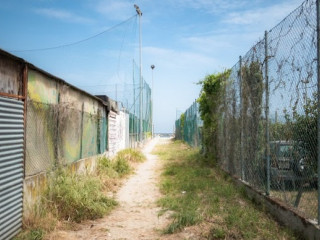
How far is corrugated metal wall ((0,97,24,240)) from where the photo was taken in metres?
3.85

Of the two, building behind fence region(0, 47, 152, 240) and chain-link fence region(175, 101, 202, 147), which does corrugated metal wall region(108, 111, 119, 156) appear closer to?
A: building behind fence region(0, 47, 152, 240)

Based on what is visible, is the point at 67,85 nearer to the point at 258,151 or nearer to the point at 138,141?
the point at 258,151

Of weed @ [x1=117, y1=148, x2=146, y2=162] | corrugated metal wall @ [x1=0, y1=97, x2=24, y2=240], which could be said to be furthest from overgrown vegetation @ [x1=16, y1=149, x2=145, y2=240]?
weed @ [x1=117, y1=148, x2=146, y2=162]

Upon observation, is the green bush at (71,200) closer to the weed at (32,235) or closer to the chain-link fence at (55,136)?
the chain-link fence at (55,136)

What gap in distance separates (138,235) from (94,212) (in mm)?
1083

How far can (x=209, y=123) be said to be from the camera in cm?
1115

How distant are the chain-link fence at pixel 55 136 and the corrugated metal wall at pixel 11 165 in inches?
11.0

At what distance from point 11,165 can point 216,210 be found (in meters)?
3.17

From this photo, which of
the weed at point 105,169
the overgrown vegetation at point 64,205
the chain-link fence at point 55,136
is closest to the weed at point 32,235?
the overgrown vegetation at point 64,205

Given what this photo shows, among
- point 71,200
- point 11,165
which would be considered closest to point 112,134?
point 71,200

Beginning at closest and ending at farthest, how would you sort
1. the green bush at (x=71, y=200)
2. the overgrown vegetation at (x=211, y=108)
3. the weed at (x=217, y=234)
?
the weed at (x=217, y=234) → the green bush at (x=71, y=200) → the overgrown vegetation at (x=211, y=108)

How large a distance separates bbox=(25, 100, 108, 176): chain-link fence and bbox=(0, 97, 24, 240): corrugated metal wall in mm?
281

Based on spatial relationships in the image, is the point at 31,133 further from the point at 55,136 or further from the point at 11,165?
the point at 55,136

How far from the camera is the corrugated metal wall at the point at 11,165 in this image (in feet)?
12.6
